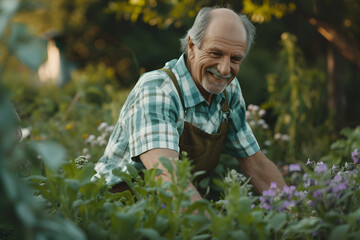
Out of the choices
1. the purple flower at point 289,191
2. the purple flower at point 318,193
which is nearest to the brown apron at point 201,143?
the purple flower at point 289,191

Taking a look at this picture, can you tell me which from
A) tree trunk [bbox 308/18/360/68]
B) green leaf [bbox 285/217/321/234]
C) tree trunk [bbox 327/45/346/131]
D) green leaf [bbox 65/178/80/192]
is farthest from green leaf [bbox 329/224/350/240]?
tree trunk [bbox 327/45/346/131]

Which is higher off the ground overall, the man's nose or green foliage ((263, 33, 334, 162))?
the man's nose

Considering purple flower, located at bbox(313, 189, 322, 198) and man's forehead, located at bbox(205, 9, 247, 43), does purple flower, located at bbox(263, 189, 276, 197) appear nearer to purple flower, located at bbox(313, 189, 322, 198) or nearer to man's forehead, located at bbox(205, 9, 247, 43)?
purple flower, located at bbox(313, 189, 322, 198)

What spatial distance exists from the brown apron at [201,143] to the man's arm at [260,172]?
0.20 meters

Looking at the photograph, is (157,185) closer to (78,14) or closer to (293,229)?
(293,229)

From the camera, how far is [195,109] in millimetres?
2441

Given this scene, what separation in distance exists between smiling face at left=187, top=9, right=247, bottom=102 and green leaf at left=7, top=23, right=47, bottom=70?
1390 millimetres

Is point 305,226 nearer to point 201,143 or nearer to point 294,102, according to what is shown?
point 201,143

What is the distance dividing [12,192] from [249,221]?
716 mm

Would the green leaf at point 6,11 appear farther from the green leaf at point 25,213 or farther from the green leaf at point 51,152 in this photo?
the green leaf at point 25,213

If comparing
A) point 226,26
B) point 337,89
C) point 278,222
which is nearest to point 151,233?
point 278,222

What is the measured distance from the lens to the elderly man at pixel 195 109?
214 centimetres

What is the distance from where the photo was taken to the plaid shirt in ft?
6.91

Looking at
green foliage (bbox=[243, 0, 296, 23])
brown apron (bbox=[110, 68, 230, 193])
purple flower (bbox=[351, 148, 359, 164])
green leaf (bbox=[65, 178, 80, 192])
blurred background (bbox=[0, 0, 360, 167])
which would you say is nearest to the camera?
blurred background (bbox=[0, 0, 360, 167])
